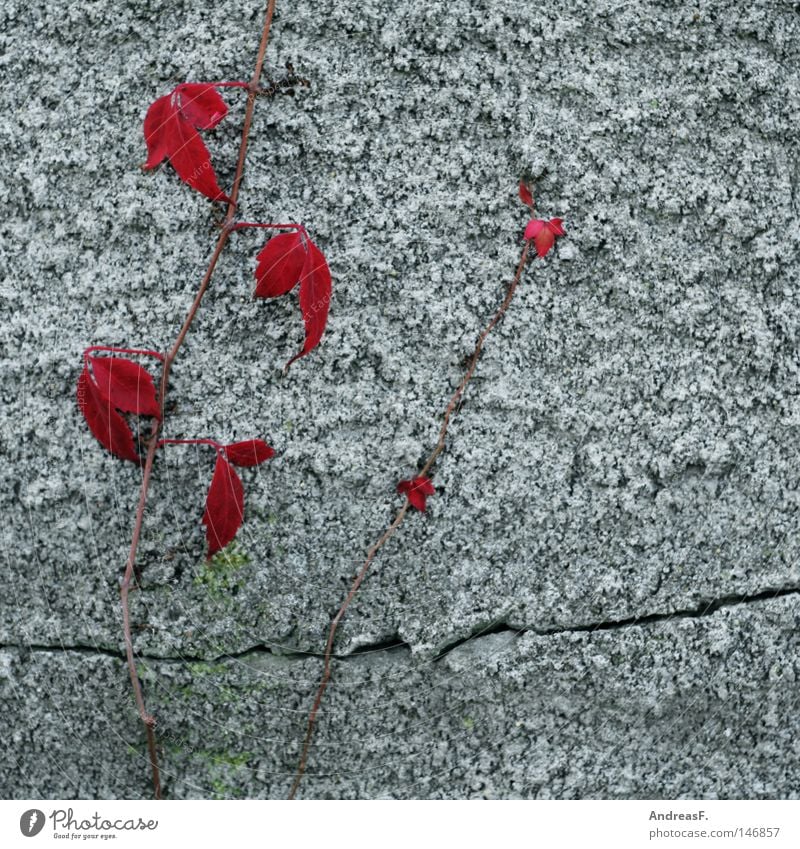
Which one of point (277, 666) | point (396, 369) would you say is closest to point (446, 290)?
point (396, 369)

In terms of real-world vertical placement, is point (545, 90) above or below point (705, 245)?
above

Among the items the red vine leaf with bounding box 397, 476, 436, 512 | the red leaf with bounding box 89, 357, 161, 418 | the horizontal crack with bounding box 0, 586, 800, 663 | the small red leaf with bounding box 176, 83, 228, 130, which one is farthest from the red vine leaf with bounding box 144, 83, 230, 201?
the horizontal crack with bounding box 0, 586, 800, 663

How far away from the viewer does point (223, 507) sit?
966 mm

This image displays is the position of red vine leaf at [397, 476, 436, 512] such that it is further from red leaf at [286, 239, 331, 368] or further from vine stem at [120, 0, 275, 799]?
vine stem at [120, 0, 275, 799]

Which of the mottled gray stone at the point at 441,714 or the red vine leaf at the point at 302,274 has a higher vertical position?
the red vine leaf at the point at 302,274

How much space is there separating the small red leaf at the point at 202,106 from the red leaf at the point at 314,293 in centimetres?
18

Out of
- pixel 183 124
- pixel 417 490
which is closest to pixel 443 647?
pixel 417 490

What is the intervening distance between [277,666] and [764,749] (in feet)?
2.15

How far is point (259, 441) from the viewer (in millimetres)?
971

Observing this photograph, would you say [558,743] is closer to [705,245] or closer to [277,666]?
[277,666]

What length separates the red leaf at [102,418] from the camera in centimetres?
95

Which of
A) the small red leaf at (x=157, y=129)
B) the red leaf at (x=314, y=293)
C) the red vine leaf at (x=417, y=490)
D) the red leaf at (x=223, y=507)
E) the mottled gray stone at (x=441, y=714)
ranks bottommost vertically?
the mottled gray stone at (x=441, y=714)

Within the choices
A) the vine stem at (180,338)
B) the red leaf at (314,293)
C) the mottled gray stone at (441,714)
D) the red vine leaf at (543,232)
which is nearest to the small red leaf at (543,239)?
the red vine leaf at (543,232)
